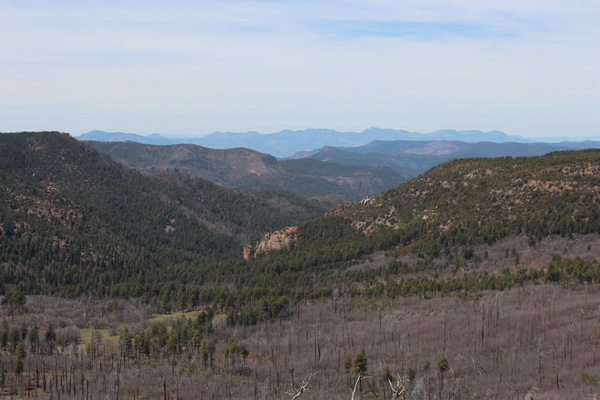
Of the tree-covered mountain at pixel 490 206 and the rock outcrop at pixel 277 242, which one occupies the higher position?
the tree-covered mountain at pixel 490 206

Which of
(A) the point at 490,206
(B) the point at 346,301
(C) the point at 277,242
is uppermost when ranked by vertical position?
(A) the point at 490,206

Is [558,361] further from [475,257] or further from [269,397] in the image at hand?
[475,257]

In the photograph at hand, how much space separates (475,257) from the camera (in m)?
101

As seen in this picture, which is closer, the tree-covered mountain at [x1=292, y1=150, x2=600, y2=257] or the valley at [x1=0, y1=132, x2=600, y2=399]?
the valley at [x1=0, y1=132, x2=600, y2=399]

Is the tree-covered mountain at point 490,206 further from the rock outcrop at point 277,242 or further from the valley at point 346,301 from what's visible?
the rock outcrop at point 277,242

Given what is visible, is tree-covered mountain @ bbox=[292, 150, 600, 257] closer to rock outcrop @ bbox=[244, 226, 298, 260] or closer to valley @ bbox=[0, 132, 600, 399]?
valley @ bbox=[0, 132, 600, 399]

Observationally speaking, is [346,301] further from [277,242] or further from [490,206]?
[277,242]

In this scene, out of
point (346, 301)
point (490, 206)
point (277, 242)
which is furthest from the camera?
point (277, 242)

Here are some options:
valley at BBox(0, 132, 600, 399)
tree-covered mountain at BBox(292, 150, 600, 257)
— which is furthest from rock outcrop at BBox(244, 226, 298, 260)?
tree-covered mountain at BBox(292, 150, 600, 257)

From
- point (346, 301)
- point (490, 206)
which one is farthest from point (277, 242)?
point (490, 206)

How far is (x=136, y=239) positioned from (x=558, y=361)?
6113 inches

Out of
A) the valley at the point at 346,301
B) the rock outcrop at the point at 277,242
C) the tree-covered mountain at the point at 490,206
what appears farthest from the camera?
the rock outcrop at the point at 277,242

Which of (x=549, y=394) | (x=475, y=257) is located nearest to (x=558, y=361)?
(x=549, y=394)

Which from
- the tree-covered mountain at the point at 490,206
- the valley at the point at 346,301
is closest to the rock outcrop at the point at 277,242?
the valley at the point at 346,301
